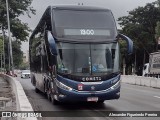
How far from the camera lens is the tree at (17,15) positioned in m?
42.0

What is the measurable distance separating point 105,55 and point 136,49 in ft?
191

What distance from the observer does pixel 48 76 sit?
49.9 feet

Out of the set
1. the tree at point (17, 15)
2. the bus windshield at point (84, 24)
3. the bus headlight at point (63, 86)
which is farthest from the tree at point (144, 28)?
the bus headlight at point (63, 86)

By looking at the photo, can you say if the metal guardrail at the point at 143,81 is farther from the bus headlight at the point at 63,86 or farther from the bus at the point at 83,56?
the bus headlight at the point at 63,86

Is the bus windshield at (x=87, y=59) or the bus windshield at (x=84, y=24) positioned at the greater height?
the bus windshield at (x=84, y=24)

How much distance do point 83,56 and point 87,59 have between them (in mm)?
171

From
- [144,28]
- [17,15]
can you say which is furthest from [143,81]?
[144,28]

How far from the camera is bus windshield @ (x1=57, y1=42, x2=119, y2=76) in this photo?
13453mm

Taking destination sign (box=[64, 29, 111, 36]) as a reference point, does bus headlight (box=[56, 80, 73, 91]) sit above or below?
below

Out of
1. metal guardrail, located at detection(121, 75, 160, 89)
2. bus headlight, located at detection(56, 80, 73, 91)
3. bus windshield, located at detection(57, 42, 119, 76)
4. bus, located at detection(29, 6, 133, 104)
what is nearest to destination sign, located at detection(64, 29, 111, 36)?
bus, located at detection(29, 6, 133, 104)

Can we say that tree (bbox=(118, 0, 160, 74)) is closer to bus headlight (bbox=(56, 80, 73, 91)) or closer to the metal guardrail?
the metal guardrail

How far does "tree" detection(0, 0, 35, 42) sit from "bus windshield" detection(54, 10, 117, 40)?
27954 mm

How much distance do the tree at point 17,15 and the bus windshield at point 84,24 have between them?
28.0m

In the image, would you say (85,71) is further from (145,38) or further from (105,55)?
(145,38)
